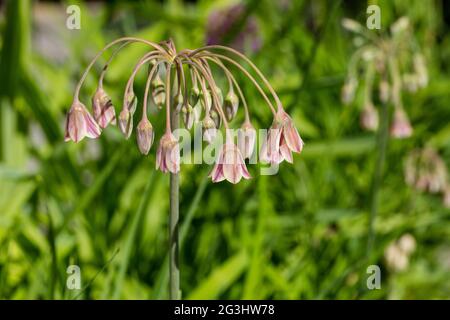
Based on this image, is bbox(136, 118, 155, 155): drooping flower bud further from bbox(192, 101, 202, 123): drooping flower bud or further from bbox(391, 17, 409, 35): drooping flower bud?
bbox(391, 17, 409, 35): drooping flower bud

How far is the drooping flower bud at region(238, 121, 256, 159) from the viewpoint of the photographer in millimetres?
1100

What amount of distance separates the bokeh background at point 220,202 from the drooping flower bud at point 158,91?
0.34m

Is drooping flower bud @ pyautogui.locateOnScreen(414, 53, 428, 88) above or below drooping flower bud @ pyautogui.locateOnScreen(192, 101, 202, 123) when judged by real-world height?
above

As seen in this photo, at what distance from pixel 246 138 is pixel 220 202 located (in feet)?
3.87

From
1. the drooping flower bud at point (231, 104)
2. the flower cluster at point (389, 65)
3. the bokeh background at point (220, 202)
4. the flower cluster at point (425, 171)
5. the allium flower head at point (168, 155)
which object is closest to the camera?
the allium flower head at point (168, 155)

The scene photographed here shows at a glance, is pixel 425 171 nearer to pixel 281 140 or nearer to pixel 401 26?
pixel 401 26

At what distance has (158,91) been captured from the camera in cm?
115

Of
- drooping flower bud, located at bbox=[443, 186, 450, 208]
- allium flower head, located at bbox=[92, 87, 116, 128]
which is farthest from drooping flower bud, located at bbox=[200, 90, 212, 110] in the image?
drooping flower bud, located at bbox=[443, 186, 450, 208]

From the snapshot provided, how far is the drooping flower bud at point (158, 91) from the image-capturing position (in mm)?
1146

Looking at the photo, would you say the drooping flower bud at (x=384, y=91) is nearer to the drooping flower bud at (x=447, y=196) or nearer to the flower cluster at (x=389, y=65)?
the flower cluster at (x=389, y=65)

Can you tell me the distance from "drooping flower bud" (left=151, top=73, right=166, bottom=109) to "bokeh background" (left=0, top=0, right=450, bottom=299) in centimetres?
34

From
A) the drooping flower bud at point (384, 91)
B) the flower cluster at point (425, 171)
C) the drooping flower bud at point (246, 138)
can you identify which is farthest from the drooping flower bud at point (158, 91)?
the flower cluster at point (425, 171)

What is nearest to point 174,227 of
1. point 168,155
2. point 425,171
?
point 168,155
